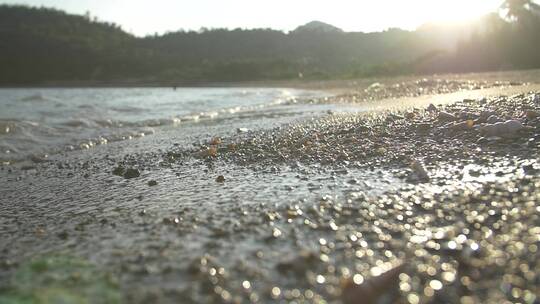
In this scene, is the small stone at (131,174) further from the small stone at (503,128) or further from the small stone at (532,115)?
the small stone at (532,115)

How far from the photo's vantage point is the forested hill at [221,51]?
30.0m

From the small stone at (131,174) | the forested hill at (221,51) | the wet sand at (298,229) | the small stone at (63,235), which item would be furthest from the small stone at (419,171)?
the forested hill at (221,51)

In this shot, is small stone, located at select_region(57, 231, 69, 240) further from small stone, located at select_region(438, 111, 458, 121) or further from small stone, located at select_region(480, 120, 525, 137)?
small stone, located at select_region(438, 111, 458, 121)

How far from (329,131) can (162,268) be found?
306 centimetres

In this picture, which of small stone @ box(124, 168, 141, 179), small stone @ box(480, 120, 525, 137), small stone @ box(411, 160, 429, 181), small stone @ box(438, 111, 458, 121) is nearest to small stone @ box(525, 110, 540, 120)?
small stone @ box(480, 120, 525, 137)

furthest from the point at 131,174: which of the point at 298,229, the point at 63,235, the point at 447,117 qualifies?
the point at 447,117

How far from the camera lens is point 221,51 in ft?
239

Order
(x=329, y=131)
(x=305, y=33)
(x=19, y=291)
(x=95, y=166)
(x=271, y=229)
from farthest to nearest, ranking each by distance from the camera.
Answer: (x=305, y=33) → (x=329, y=131) → (x=95, y=166) → (x=271, y=229) → (x=19, y=291)

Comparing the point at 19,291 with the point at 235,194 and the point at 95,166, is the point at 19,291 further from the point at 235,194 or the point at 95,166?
the point at 95,166

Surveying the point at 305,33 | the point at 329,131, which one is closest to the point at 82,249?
the point at 329,131

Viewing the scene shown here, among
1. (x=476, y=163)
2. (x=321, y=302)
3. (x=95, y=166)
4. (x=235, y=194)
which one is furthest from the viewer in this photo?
(x=95, y=166)

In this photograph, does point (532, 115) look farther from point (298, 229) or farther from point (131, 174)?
point (131, 174)

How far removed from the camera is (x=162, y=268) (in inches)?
47.2

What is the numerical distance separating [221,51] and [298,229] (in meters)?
74.0
